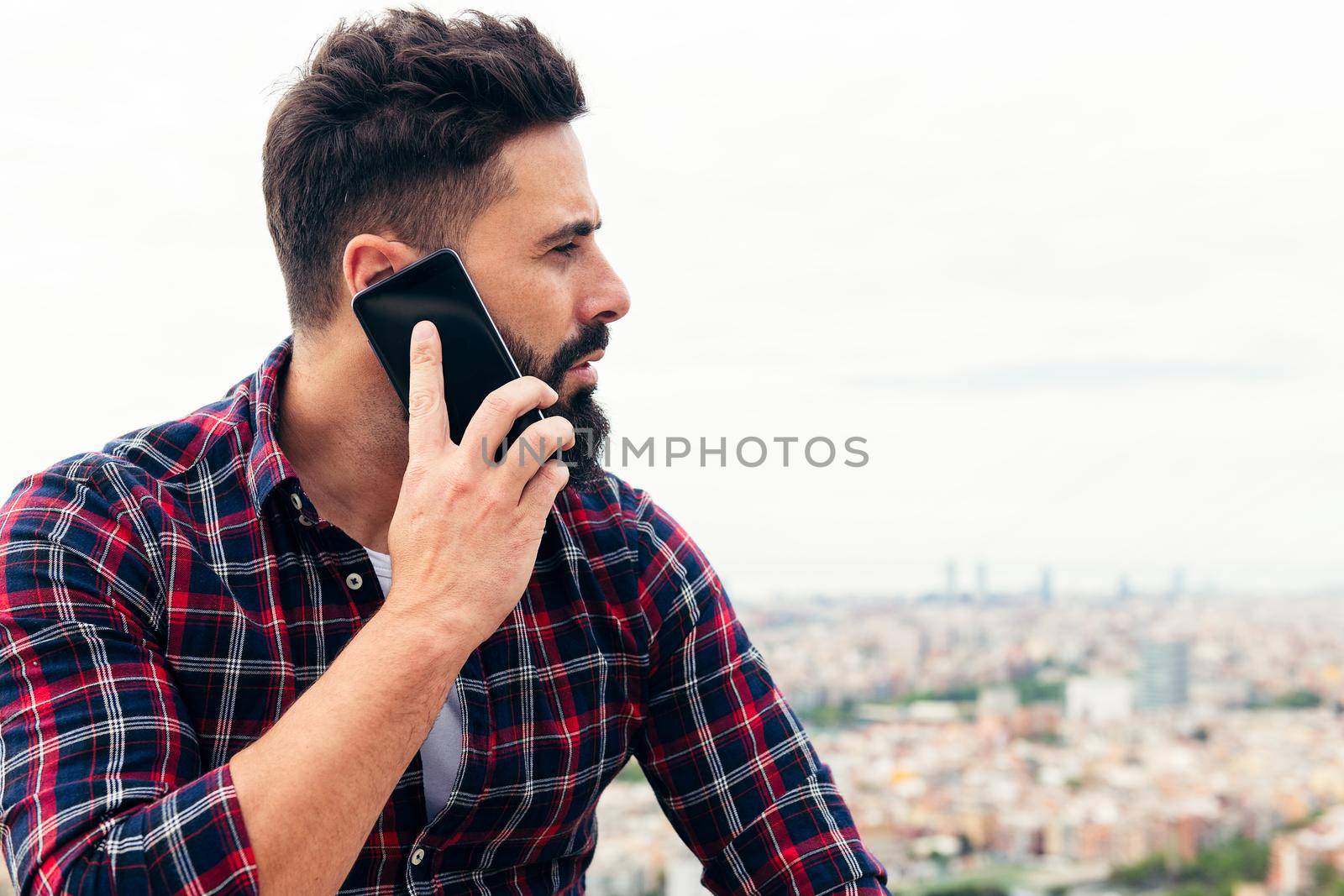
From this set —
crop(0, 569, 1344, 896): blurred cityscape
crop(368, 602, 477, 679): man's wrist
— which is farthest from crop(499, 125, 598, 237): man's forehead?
crop(0, 569, 1344, 896): blurred cityscape

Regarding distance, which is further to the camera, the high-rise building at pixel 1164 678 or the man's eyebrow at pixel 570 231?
the high-rise building at pixel 1164 678

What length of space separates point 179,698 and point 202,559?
0.18 m

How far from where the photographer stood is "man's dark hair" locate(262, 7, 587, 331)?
1506 mm

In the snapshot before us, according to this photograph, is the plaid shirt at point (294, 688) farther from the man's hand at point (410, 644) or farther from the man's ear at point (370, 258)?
the man's ear at point (370, 258)

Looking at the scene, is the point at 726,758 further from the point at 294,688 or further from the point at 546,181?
the point at 546,181

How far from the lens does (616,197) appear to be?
1783 mm

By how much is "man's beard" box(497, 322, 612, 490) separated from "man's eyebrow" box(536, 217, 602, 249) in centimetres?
13

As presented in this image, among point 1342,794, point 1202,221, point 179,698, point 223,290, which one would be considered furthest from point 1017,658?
point 179,698

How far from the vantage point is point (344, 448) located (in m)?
1.54

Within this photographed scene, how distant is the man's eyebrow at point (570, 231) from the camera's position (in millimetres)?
1480

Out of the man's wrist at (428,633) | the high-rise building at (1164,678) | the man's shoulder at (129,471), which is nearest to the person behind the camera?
the man's wrist at (428,633)

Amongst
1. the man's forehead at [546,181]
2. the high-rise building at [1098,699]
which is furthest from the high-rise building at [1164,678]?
the man's forehead at [546,181]

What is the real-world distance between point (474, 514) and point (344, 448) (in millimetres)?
474

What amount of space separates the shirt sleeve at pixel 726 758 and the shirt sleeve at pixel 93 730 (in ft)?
2.10
